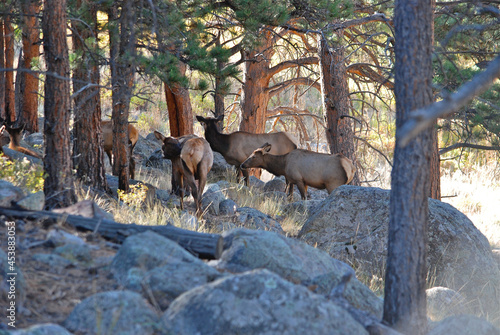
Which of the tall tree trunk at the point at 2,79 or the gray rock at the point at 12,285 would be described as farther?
the tall tree trunk at the point at 2,79

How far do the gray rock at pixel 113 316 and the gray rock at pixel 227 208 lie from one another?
22.9ft

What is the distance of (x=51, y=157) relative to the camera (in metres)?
6.23

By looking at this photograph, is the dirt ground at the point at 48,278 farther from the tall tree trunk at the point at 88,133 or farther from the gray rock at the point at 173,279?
the tall tree trunk at the point at 88,133

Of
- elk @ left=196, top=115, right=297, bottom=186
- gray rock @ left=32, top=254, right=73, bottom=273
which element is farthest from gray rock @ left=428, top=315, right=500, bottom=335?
elk @ left=196, top=115, right=297, bottom=186

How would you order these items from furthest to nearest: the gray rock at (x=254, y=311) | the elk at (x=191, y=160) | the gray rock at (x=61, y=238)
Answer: the elk at (x=191, y=160) < the gray rock at (x=61, y=238) < the gray rock at (x=254, y=311)

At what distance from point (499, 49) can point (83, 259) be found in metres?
11.0

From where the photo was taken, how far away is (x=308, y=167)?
488 inches

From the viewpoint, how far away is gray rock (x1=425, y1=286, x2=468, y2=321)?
6551 mm

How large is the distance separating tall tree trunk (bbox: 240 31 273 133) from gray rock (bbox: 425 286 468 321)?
9.27m

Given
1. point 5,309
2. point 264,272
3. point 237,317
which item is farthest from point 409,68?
point 5,309

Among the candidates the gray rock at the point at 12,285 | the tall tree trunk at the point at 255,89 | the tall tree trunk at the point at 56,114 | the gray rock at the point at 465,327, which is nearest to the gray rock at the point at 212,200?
the tall tree trunk at the point at 56,114

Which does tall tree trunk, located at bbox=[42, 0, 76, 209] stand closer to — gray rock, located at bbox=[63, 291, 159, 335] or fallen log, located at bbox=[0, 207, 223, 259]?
fallen log, located at bbox=[0, 207, 223, 259]

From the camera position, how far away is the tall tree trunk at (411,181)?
14.0 ft

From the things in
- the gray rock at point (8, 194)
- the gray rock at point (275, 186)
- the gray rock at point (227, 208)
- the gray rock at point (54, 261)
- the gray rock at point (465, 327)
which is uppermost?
the gray rock at point (8, 194)
